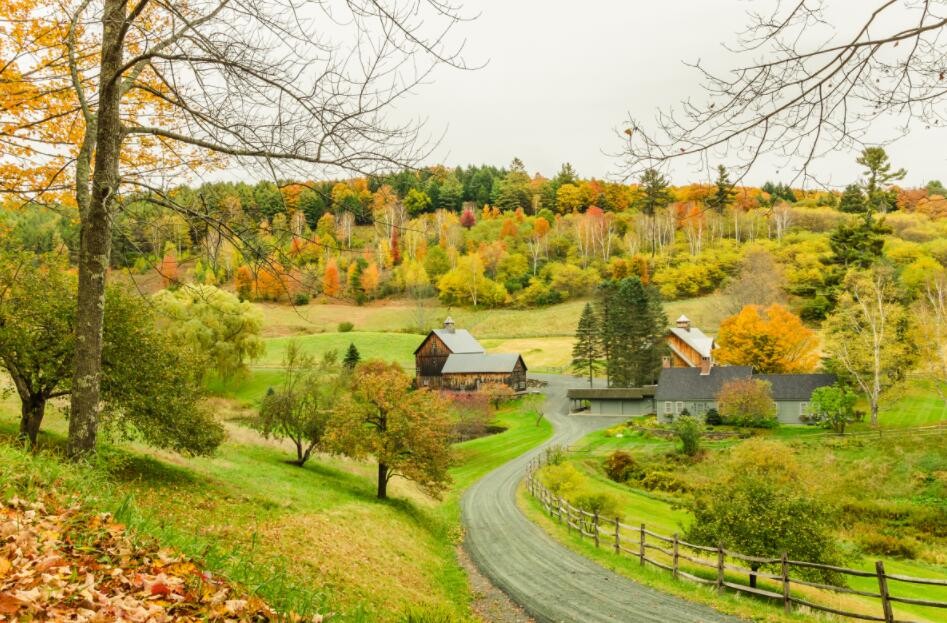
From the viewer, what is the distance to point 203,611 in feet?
14.1

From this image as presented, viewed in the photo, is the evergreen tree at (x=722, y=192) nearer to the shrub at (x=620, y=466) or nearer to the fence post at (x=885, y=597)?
the fence post at (x=885, y=597)

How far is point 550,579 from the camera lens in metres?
14.6

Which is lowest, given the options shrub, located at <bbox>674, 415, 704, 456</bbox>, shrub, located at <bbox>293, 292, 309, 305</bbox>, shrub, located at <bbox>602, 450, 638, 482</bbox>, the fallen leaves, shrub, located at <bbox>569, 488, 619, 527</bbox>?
shrub, located at <bbox>602, 450, 638, 482</bbox>

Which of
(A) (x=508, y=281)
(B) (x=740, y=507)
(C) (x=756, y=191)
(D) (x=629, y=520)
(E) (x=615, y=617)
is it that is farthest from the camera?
(A) (x=508, y=281)

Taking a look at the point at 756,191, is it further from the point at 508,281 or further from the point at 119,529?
the point at 508,281

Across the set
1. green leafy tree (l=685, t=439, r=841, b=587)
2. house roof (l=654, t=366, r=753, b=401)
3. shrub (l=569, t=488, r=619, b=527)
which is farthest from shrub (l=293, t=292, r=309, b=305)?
house roof (l=654, t=366, r=753, b=401)

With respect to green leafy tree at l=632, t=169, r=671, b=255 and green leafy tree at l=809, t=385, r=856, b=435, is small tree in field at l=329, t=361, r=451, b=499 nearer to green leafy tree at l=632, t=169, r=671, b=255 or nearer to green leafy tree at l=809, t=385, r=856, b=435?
green leafy tree at l=632, t=169, r=671, b=255

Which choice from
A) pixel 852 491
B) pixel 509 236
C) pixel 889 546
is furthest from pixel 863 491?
pixel 509 236

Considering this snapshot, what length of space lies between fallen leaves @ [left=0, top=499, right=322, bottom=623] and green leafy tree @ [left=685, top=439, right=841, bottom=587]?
12.8m

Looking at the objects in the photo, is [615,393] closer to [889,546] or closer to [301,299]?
[889,546]

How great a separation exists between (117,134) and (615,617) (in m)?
12.3

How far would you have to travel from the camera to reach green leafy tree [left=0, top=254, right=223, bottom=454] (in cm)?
1275

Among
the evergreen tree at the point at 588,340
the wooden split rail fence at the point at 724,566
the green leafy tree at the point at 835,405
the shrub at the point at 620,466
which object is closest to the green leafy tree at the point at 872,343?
the green leafy tree at the point at 835,405

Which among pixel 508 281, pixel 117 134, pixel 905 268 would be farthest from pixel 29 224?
pixel 508 281
